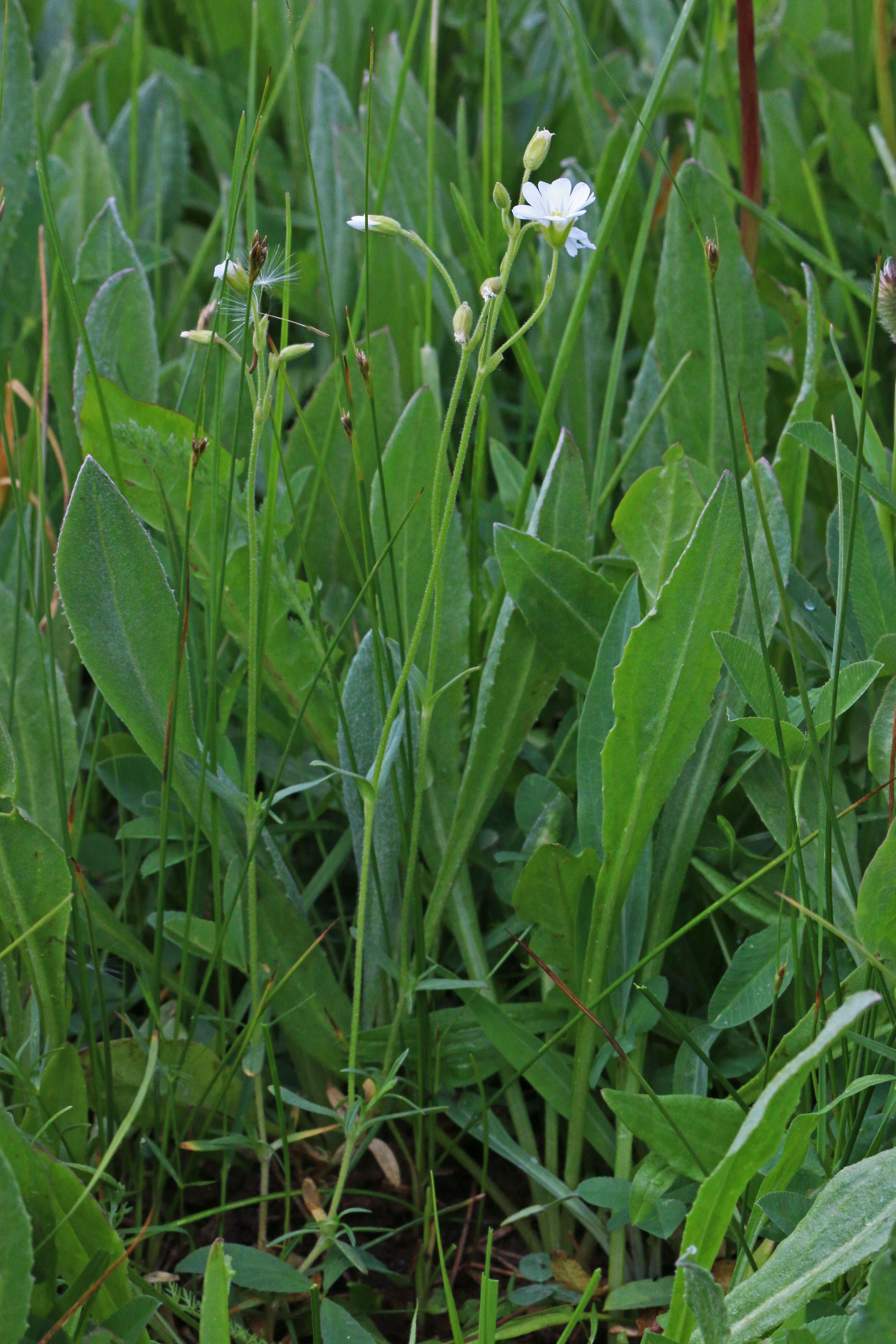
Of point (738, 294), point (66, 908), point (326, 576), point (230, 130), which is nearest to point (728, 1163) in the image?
point (66, 908)

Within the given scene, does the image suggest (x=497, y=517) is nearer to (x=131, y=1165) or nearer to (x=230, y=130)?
(x=131, y=1165)

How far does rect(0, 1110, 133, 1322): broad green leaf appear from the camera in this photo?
2.31 feet

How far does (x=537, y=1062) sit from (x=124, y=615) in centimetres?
47

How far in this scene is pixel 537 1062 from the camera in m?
0.88

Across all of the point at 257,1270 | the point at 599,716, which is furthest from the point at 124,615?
the point at 257,1270

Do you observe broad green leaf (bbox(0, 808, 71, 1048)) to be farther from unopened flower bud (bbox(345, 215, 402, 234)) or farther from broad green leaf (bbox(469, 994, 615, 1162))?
unopened flower bud (bbox(345, 215, 402, 234))

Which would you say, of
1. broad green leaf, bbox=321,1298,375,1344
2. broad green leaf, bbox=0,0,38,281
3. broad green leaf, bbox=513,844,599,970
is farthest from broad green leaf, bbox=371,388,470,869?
broad green leaf, bbox=0,0,38,281

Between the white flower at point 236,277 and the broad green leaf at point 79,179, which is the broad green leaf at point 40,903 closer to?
the white flower at point 236,277

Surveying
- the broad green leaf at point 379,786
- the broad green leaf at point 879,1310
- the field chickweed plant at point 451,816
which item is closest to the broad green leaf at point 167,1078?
the field chickweed plant at point 451,816

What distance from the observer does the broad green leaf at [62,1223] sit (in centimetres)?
A: 70

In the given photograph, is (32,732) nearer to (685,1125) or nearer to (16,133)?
(685,1125)

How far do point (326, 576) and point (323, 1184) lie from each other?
0.58 metres

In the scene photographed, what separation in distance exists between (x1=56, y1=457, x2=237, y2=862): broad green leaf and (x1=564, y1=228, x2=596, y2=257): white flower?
37 centimetres

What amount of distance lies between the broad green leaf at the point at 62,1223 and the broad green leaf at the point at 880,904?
541mm
